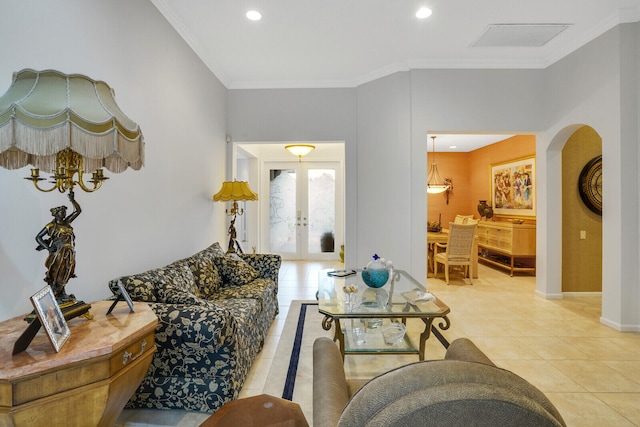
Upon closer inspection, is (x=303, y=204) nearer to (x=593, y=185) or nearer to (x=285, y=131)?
(x=285, y=131)

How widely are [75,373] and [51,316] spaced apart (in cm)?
24

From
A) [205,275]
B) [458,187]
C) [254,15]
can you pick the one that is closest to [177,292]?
[205,275]

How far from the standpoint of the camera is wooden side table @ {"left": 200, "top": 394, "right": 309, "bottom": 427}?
122 centimetres

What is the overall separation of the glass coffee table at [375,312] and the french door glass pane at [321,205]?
4641mm

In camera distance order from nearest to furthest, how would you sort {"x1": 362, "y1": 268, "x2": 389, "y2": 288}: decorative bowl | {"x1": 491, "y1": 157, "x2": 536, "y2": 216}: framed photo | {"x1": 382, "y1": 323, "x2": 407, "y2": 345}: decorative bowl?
1. {"x1": 382, "y1": 323, "x2": 407, "y2": 345}: decorative bowl
2. {"x1": 362, "y1": 268, "x2": 389, "y2": 288}: decorative bowl
3. {"x1": 491, "y1": 157, "x2": 536, "y2": 216}: framed photo

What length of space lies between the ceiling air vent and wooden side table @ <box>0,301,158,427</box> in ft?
14.2

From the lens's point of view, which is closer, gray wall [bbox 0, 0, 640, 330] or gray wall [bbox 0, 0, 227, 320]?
gray wall [bbox 0, 0, 227, 320]

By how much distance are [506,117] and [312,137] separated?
2.73m

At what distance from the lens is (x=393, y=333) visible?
2541mm

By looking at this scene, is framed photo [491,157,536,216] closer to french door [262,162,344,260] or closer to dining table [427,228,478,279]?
dining table [427,228,478,279]

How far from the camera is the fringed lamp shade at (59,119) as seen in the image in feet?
3.82

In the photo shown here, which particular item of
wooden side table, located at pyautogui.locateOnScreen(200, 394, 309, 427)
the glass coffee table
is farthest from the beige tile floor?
wooden side table, located at pyautogui.locateOnScreen(200, 394, 309, 427)

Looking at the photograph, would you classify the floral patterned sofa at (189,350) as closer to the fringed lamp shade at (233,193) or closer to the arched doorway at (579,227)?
the fringed lamp shade at (233,193)

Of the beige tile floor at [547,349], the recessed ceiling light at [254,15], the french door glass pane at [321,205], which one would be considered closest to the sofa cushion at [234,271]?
the beige tile floor at [547,349]
